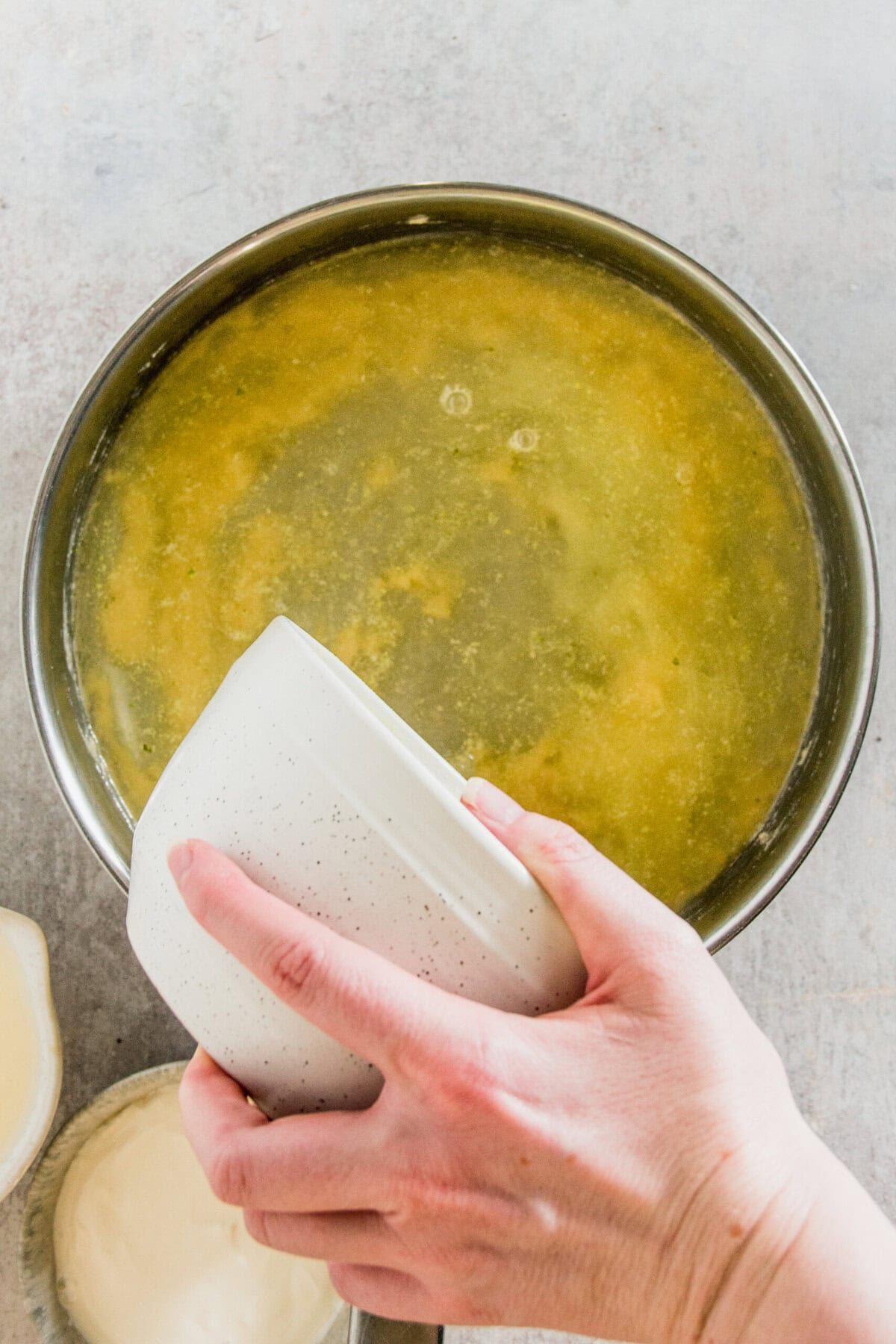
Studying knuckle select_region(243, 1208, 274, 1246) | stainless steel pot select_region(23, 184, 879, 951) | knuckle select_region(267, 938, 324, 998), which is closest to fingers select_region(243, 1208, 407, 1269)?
knuckle select_region(243, 1208, 274, 1246)

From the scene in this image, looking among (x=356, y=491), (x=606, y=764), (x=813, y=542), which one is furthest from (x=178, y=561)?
(x=813, y=542)

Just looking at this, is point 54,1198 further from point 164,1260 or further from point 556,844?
point 556,844

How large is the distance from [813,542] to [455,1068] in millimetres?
416

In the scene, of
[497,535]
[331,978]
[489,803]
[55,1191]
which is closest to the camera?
[331,978]

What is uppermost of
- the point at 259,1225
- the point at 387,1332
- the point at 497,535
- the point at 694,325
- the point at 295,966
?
the point at 694,325

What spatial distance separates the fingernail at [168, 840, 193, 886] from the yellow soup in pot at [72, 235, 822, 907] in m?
0.23

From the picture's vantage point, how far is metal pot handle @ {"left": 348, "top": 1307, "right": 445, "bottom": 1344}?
514mm

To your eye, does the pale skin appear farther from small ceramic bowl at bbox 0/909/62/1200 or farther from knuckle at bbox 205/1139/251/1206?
small ceramic bowl at bbox 0/909/62/1200

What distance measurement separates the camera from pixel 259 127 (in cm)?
73

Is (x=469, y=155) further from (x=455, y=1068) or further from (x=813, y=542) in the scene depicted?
(x=455, y=1068)

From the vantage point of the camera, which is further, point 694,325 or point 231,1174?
point 694,325

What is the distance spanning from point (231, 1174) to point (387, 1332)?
19 cm

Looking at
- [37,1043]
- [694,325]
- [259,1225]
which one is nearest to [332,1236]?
[259,1225]

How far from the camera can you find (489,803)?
1.57 ft
